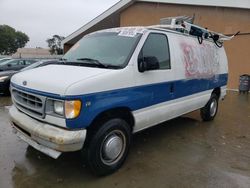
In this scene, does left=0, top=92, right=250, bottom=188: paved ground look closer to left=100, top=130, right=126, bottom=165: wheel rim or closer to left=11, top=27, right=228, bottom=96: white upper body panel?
left=100, top=130, right=126, bottom=165: wheel rim

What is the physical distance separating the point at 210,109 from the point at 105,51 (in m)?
4.02

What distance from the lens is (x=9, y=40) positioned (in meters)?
80.2

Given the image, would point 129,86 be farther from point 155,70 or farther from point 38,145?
point 38,145

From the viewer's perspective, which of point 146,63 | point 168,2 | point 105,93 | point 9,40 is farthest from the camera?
point 9,40

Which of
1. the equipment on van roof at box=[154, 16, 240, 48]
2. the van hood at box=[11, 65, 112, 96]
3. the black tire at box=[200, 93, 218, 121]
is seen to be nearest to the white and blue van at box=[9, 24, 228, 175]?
the van hood at box=[11, 65, 112, 96]

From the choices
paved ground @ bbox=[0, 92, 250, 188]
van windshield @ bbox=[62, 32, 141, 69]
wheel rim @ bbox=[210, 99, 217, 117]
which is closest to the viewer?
paved ground @ bbox=[0, 92, 250, 188]

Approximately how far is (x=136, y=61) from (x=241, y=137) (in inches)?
137

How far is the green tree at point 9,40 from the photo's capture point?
253ft

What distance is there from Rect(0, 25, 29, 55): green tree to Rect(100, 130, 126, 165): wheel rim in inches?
3210

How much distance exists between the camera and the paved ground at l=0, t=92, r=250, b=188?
361 cm

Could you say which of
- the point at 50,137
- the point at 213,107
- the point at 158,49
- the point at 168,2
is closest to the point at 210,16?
the point at 168,2

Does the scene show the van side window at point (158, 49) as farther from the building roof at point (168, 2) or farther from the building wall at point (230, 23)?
the building wall at point (230, 23)

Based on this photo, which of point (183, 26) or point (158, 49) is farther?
point (183, 26)

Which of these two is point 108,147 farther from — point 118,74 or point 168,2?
point 168,2
